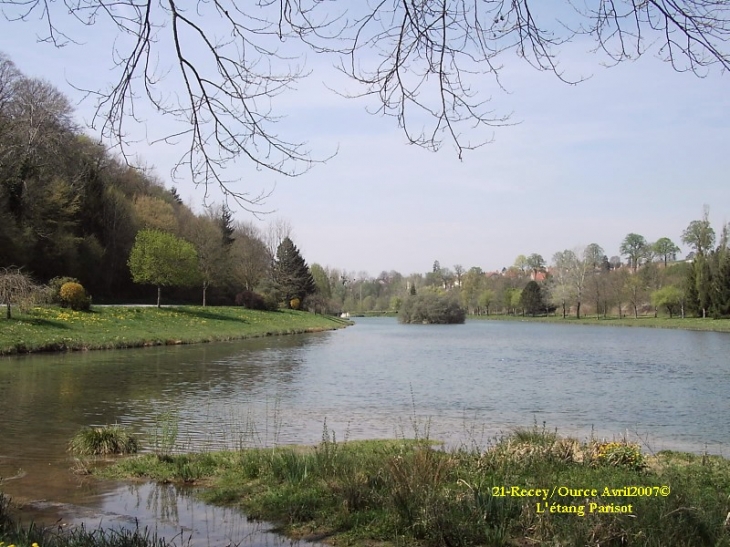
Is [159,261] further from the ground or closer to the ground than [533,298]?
further from the ground

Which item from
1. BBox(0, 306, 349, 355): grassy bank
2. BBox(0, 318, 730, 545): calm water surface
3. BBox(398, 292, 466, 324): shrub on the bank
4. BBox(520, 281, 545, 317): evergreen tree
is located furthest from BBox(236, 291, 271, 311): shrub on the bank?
BBox(520, 281, 545, 317): evergreen tree

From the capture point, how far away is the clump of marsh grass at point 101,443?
9766 mm

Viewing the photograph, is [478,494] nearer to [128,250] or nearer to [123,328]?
[123,328]

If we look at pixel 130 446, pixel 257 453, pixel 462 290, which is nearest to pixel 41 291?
pixel 130 446

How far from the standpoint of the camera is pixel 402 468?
673cm

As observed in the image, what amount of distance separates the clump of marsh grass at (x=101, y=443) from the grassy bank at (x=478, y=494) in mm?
1171

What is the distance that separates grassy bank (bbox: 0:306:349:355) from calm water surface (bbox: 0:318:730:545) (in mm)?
2091

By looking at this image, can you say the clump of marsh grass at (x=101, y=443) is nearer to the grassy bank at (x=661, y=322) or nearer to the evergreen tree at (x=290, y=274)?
the grassy bank at (x=661, y=322)

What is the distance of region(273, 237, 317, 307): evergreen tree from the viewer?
73.2 meters

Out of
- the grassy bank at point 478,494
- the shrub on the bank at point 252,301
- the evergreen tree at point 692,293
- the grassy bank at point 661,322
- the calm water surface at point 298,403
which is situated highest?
the evergreen tree at point 692,293

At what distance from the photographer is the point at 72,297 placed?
35.3 meters

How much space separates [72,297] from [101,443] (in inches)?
1107

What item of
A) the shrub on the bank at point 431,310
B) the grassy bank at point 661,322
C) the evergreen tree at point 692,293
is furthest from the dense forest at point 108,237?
the evergreen tree at point 692,293

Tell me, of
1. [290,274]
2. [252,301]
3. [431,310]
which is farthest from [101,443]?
[431,310]
